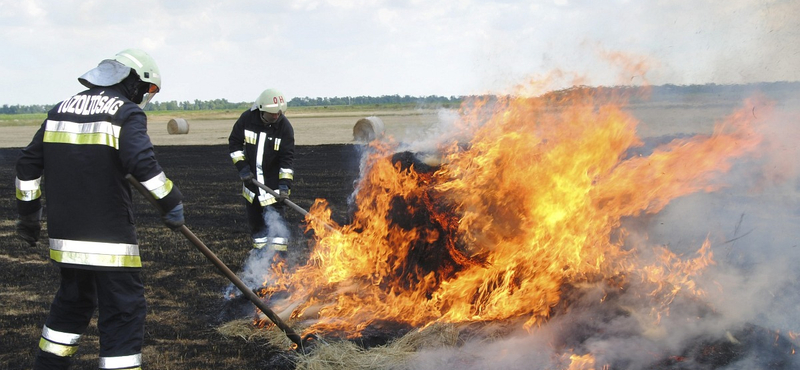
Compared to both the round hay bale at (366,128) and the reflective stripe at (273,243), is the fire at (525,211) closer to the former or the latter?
the reflective stripe at (273,243)

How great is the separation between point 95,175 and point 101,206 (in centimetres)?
19

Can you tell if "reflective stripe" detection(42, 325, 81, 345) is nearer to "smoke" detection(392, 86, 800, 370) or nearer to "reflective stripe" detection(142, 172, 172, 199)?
"reflective stripe" detection(142, 172, 172, 199)

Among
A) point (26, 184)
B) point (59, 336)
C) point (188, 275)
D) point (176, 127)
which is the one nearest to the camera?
point (59, 336)

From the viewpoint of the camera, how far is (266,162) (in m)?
7.61

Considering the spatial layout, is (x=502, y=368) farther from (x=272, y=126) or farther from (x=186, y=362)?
(x=272, y=126)

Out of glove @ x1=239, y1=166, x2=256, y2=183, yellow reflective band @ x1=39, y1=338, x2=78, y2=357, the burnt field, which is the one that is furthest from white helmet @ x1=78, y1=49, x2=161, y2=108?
glove @ x1=239, y1=166, x2=256, y2=183

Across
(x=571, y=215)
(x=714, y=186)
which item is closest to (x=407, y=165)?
(x=571, y=215)

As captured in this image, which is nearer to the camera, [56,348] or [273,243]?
[56,348]

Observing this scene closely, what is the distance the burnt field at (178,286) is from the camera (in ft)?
17.6

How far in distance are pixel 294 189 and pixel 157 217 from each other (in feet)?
12.0

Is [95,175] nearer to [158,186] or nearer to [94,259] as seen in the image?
[158,186]

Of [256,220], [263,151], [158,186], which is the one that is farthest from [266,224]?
[158,186]

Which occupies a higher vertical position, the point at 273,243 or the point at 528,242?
the point at 528,242

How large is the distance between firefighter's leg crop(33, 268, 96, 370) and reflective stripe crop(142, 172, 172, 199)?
0.71 meters
